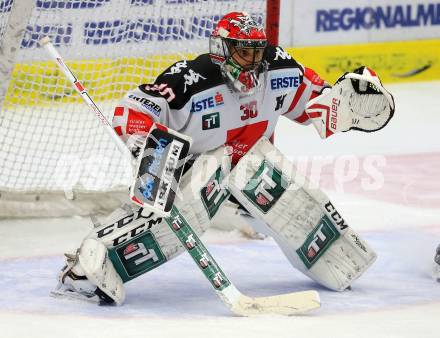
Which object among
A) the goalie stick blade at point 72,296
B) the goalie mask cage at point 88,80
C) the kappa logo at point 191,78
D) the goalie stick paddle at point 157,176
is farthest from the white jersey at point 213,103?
the goalie mask cage at point 88,80

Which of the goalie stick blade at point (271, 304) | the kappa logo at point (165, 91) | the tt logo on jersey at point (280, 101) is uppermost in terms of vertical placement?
the kappa logo at point (165, 91)

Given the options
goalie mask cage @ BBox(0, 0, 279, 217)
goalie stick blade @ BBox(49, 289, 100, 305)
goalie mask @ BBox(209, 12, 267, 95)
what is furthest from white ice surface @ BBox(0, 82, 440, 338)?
goalie mask @ BBox(209, 12, 267, 95)

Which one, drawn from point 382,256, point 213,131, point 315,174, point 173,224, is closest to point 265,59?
point 213,131

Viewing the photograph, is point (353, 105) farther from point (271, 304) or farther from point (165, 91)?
point (271, 304)

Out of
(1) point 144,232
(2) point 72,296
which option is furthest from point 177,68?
(2) point 72,296

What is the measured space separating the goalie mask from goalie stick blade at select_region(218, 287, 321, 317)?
28.4 inches

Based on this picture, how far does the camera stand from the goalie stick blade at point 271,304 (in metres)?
4.05

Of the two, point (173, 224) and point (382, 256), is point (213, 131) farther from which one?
point (382, 256)

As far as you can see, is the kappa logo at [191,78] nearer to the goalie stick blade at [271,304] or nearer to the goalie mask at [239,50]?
the goalie mask at [239,50]

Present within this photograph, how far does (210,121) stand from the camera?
14.0 feet

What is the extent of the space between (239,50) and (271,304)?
0.87 metres

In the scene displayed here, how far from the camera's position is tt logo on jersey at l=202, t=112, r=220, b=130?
4.25m

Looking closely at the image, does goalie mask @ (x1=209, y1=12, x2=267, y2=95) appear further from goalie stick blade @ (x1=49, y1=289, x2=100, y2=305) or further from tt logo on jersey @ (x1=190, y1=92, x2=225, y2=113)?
goalie stick blade @ (x1=49, y1=289, x2=100, y2=305)

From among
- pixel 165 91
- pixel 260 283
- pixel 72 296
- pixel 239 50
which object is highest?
pixel 239 50
